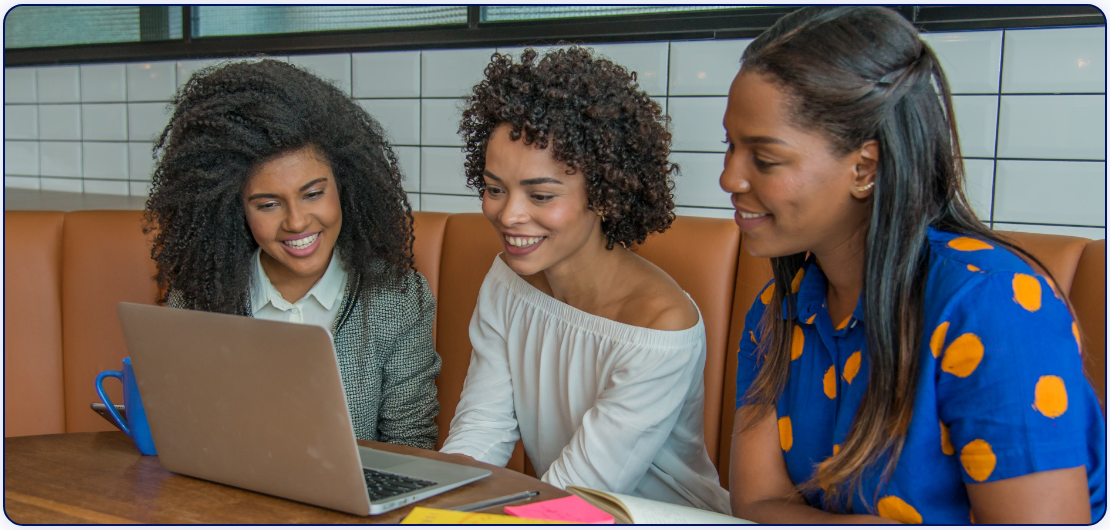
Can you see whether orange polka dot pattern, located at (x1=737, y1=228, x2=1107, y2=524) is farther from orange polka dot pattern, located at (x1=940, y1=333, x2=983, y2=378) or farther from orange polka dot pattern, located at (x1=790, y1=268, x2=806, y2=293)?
orange polka dot pattern, located at (x1=790, y1=268, x2=806, y2=293)

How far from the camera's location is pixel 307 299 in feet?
5.27

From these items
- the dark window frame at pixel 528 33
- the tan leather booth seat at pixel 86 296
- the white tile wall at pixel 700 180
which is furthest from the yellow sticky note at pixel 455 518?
the white tile wall at pixel 700 180

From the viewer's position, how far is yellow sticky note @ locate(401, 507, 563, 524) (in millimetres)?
803

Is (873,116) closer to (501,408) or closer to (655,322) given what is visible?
(655,322)

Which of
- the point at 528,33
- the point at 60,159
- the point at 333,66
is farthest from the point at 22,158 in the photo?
the point at 528,33

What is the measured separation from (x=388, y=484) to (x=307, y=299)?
2.57ft

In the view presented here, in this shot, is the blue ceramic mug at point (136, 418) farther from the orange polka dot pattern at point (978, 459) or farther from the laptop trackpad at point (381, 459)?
the orange polka dot pattern at point (978, 459)

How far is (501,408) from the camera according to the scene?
148cm

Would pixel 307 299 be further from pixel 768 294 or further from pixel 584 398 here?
pixel 768 294

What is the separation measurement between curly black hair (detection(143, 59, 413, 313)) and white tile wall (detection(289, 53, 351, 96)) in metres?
0.94

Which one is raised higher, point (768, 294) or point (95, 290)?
point (768, 294)

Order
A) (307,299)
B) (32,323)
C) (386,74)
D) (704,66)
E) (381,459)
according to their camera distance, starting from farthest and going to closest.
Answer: (386,74) → (704,66) → (32,323) → (307,299) → (381,459)

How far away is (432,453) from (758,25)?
1.42m

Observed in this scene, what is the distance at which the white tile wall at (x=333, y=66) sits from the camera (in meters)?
2.60
